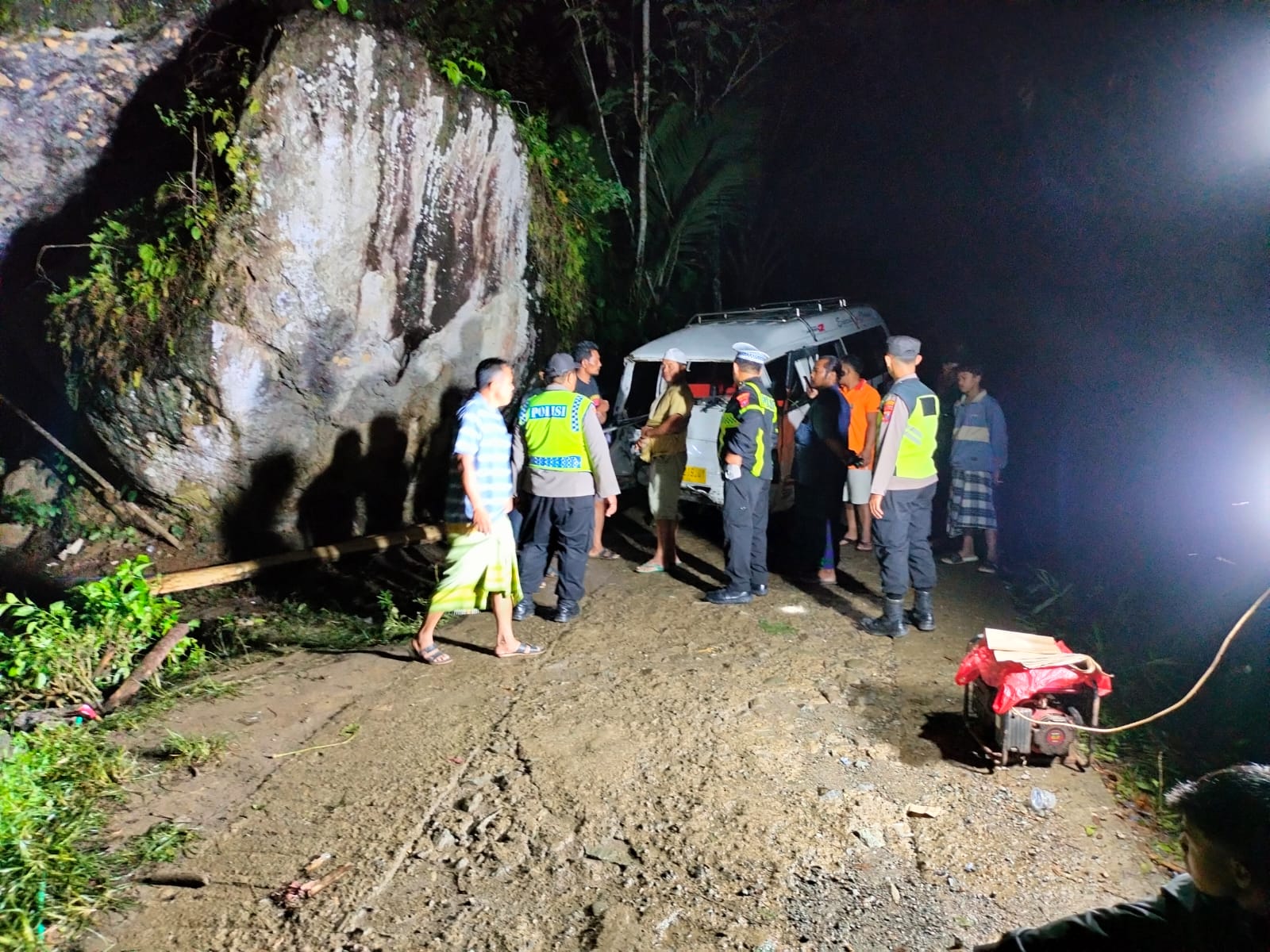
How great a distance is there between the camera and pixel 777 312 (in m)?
8.85

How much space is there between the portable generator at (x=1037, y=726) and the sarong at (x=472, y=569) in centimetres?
269

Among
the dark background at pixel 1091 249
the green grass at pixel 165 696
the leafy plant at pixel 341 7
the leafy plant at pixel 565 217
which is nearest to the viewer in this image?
the green grass at pixel 165 696

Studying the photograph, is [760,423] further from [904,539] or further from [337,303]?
[337,303]

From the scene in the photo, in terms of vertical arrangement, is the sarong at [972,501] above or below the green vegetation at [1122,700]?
above

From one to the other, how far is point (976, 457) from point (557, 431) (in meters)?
3.82

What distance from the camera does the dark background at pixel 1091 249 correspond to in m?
6.81

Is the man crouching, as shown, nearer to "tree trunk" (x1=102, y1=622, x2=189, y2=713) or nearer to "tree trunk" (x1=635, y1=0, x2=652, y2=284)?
"tree trunk" (x1=102, y1=622, x2=189, y2=713)

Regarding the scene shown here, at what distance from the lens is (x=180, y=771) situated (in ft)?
12.4

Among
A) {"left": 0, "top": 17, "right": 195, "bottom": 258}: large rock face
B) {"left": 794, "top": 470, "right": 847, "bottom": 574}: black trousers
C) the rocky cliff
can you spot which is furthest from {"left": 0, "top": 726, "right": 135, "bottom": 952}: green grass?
{"left": 0, "top": 17, "right": 195, "bottom": 258}: large rock face

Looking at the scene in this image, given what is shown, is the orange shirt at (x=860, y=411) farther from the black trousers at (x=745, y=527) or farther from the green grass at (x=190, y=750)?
the green grass at (x=190, y=750)

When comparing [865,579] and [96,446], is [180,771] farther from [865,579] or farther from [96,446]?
[865,579]

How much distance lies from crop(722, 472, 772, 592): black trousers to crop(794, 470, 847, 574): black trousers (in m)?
0.68

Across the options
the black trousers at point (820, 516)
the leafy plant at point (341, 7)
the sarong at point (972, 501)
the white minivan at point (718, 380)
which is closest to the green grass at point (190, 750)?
the white minivan at point (718, 380)

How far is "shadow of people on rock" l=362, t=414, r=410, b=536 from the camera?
7363 millimetres
